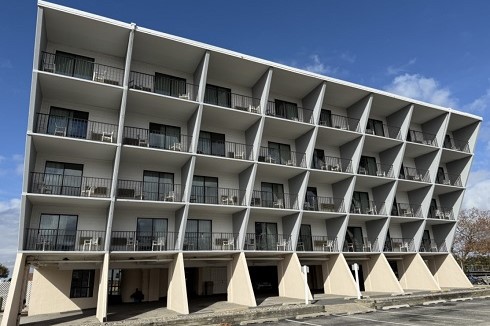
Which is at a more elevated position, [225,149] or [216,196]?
[225,149]

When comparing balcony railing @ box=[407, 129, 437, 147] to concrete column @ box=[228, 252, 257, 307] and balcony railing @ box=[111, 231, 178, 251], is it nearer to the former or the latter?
concrete column @ box=[228, 252, 257, 307]

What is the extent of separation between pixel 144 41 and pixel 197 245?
43.6ft

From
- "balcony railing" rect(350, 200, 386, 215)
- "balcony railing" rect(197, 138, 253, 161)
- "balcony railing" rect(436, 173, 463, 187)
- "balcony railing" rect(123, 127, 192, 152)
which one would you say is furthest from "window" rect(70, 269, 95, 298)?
"balcony railing" rect(436, 173, 463, 187)

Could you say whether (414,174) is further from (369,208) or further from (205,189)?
(205,189)

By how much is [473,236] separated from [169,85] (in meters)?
45.3

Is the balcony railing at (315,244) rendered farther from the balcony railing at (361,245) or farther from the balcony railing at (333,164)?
the balcony railing at (333,164)

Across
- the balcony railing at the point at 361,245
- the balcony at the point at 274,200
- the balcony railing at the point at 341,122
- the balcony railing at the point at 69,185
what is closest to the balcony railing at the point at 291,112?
the balcony railing at the point at 341,122

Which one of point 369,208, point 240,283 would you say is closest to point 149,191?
point 240,283

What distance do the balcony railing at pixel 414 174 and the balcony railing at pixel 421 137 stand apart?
2754 mm

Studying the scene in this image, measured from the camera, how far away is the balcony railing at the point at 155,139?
21.5 m

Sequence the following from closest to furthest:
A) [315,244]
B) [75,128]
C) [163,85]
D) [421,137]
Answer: [75,128], [163,85], [315,244], [421,137]

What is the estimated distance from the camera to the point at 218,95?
24.9 m

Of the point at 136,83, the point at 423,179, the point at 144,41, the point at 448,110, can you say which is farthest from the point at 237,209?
the point at 448,110

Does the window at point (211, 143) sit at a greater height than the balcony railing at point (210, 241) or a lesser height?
greater
